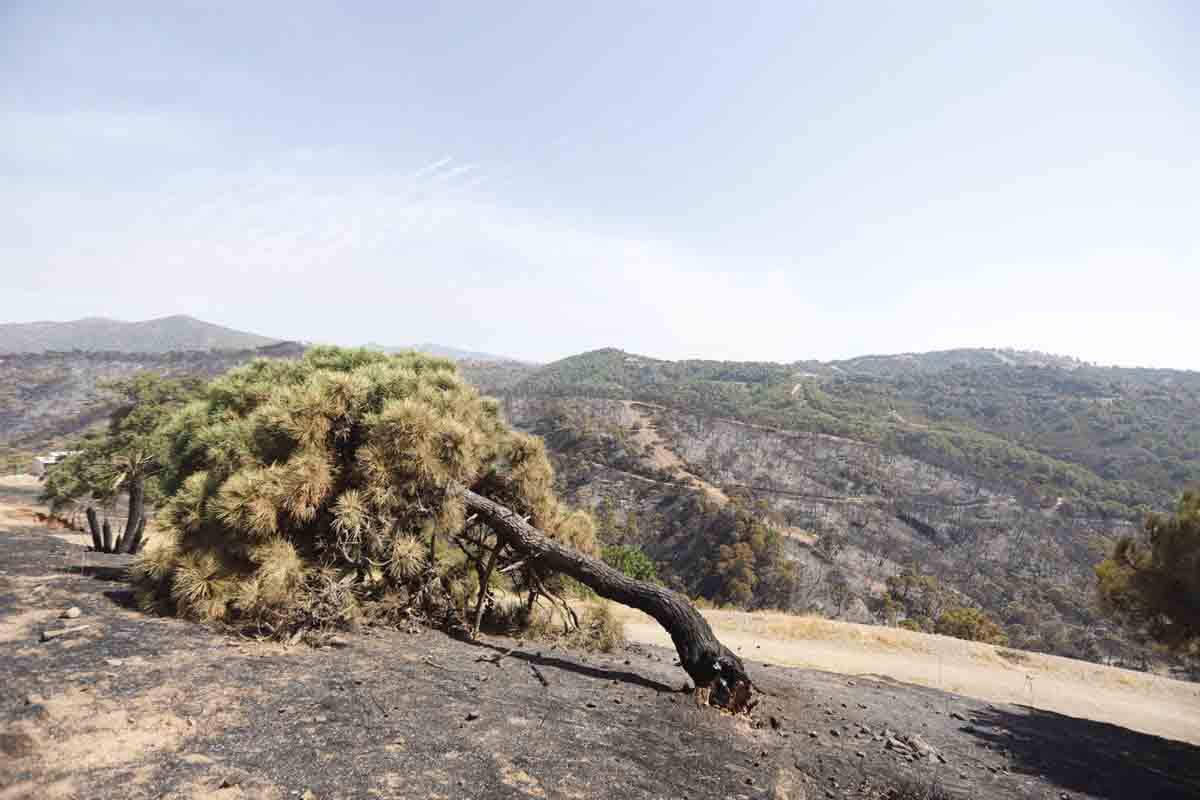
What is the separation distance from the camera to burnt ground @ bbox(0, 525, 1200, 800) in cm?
316

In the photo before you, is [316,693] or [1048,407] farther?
[1048,407]

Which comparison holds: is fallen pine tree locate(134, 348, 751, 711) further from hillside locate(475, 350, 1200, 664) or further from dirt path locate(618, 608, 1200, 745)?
hillside locate(475, 350, 1200, 664)

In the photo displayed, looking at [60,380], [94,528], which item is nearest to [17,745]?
[94,528]

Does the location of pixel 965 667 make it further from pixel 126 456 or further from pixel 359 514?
pixel 126 456

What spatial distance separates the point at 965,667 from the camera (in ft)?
41.9

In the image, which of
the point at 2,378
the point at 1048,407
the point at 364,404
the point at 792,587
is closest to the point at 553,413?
the point at 792,587

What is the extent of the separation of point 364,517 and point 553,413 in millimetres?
73804

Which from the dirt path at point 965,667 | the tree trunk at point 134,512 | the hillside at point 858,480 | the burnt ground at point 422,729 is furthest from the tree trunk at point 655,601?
the hillside at point 858,480

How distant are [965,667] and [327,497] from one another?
14121 millimetres

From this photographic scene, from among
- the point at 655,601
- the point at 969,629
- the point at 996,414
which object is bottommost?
the point at 969,629

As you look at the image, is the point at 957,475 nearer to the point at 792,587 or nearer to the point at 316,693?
the point at 792,587

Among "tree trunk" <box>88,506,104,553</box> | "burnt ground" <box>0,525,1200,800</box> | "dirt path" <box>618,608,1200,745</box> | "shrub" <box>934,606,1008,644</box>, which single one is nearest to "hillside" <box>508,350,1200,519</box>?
"shrub" <box>934,606,1008,644</box>

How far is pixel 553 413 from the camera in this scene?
79750mm

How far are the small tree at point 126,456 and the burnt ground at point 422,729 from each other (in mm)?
3822
